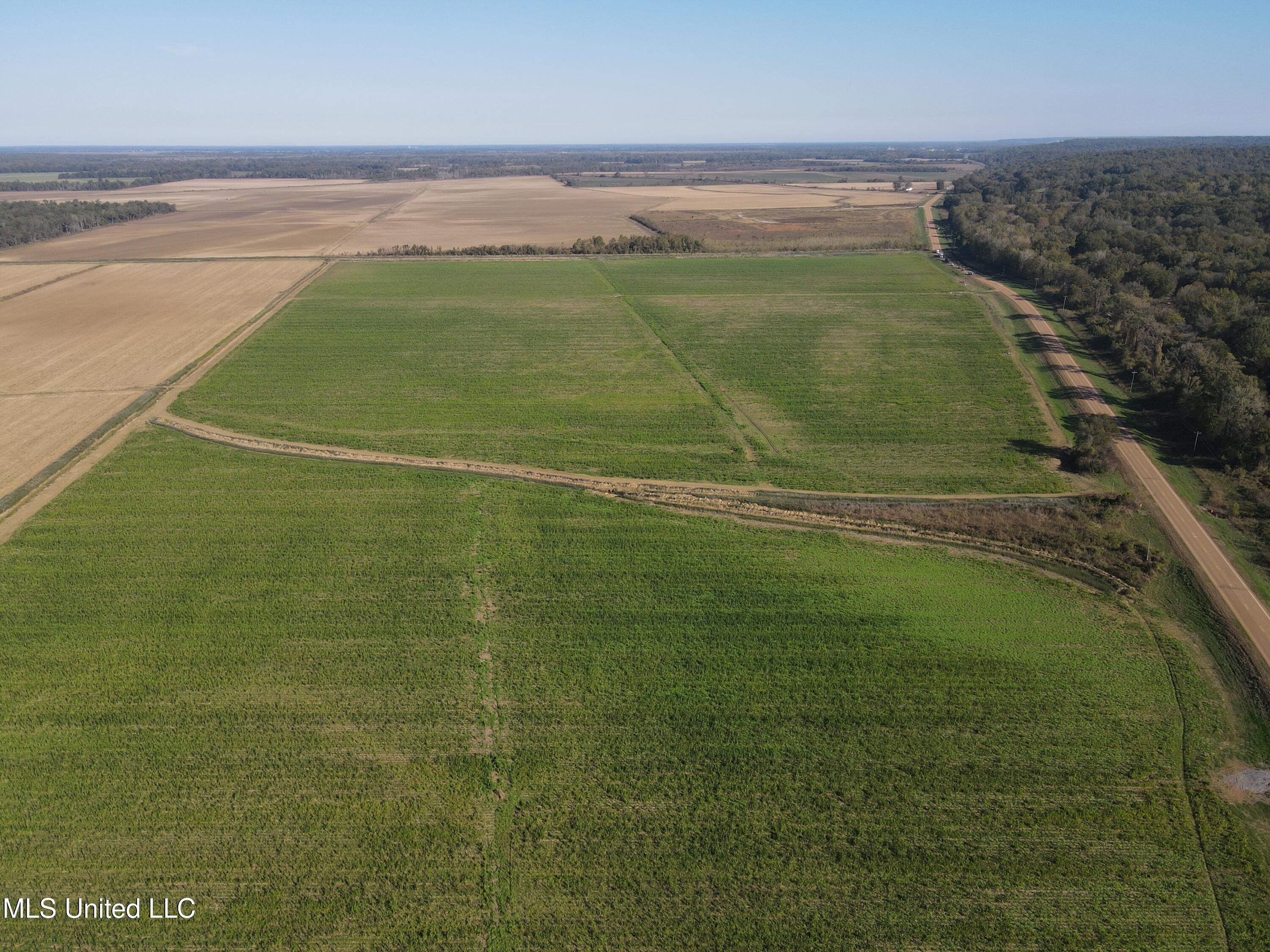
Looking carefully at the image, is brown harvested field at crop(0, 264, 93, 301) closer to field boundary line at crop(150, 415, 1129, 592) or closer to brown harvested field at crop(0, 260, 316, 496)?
brown harvested field at crop(0, 260, 316, 496)

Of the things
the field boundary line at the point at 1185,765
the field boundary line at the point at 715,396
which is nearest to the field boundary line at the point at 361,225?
the field boundary line at the point at 715,396

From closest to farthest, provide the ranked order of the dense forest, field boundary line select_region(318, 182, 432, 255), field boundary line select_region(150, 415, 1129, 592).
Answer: field boundary line select_region(150, 415, 1129, 592)
the dense forest
field boundary line select_region(318, 182, 432, 255)

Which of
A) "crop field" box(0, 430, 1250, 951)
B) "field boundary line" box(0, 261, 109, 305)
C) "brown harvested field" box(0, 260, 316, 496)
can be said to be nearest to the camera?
"crop field" box(0, 430, 1250, 951)

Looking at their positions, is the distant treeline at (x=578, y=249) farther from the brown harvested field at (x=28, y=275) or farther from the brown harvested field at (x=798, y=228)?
the brown harvested field at (x=28, y=275)

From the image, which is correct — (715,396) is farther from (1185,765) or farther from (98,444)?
(98,444)

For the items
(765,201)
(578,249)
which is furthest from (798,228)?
(765,201)

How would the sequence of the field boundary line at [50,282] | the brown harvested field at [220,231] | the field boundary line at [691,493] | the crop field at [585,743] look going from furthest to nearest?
1. the brown harvested field at [220,231]
2. the field boundary line at [50,282]
3. the field boundary line at [691,493]
4. the crop field at [585,743]

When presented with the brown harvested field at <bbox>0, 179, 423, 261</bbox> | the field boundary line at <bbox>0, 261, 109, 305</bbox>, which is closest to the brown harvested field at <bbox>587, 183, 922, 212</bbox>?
the brown harvested field at <bbox>0, 179, 423, 261</bbox>
